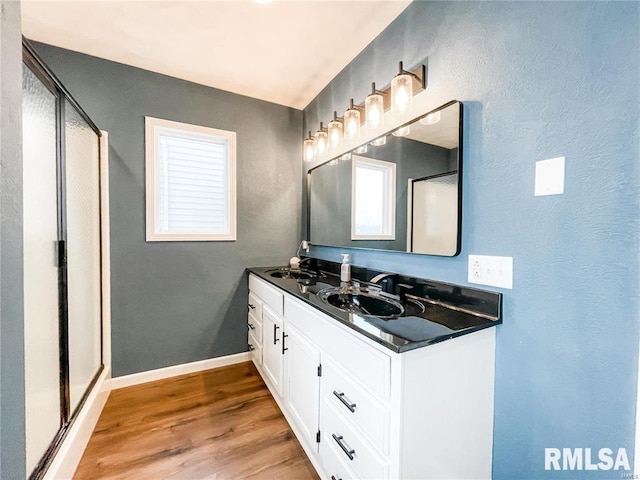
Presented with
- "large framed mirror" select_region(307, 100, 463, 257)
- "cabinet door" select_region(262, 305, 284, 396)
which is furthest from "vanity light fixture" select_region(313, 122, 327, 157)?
"cabinet door" select_region(262, 305, 284, 396)

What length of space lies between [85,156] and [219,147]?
94cm

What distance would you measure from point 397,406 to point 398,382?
75 millimetres

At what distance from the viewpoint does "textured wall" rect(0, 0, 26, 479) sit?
63 centimetres

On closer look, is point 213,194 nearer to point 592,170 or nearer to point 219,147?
point 219,147

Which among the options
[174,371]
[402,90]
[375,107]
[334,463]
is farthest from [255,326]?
[402,90]

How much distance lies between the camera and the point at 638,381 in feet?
2.49

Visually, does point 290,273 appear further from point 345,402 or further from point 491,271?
point 491,271

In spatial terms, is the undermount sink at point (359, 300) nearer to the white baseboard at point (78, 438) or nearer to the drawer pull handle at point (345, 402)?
the drawer pull handle at point (345, 402)

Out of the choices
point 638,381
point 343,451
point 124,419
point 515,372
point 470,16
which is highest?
point 470,16

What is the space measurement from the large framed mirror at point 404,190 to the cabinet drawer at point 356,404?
2.38ft

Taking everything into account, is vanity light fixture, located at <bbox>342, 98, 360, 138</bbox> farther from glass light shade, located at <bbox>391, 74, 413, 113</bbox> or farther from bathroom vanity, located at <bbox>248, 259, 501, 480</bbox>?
bathroom vanity, located at <bbox>248, 259, 501, 480</bbox>

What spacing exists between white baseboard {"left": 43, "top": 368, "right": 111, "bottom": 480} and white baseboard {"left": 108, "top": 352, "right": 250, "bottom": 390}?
20 cm

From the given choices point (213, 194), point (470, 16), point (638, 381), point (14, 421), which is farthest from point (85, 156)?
point (638, 381)

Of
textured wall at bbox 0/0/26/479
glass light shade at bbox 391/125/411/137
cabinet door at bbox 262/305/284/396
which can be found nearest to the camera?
textured wall at bbox 0/0/26/479
